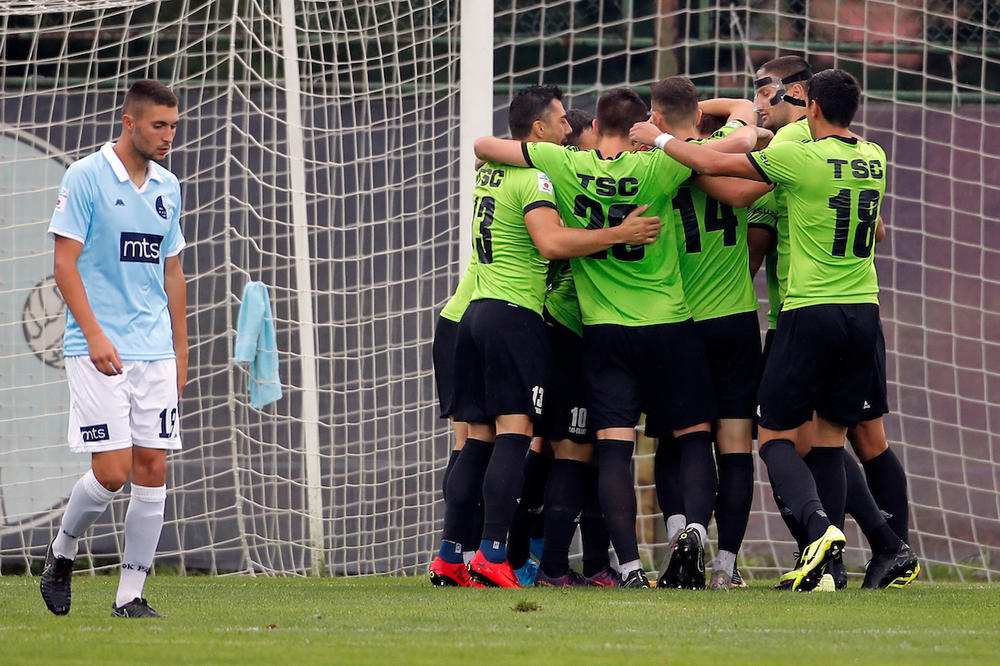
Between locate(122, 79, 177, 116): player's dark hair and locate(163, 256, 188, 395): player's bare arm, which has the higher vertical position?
locate(122, 79, 177, 116): player's dark hair

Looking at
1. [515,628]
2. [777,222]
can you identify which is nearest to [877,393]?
[777,222]

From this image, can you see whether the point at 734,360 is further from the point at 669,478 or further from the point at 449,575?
the point at 449,575

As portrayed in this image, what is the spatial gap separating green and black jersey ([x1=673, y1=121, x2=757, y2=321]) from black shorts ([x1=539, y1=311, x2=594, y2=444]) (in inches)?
24.3

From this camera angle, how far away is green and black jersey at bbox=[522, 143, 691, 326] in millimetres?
6238

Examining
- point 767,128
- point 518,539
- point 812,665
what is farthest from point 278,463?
point 812,665

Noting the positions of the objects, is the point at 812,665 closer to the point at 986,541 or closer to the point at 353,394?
the point at 353,394

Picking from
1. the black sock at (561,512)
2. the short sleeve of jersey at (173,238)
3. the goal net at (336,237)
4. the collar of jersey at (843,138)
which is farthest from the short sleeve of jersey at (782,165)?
the short sleeve of jersey at (173,238)

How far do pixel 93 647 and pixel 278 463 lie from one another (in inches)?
183

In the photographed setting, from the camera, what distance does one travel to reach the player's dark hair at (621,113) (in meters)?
6.36

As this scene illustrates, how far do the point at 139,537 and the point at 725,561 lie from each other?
264cm

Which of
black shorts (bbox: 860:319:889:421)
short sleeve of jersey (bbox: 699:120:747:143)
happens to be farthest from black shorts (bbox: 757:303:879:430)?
short sleeve of jersey (bbox: 699:120:747:143)

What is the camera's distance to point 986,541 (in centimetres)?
966

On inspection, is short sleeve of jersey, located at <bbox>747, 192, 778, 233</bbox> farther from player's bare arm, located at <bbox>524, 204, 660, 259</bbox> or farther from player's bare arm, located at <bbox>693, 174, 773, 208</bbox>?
player's bare arm, located at <bbox>524, 204, 660, 259</bbox>

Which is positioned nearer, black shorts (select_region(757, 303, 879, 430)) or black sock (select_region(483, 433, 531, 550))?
black shorts (select_region(757, 303, 879, 430))
